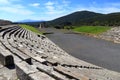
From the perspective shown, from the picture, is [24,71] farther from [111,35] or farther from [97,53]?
[111,35]

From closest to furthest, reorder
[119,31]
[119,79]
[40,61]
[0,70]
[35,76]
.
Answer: [35,76]
[0,70]
[40,61]
[119,79]
[119,31]

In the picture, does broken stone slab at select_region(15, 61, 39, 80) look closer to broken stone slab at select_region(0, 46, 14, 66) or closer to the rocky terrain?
broken stone slab at select_region(0, 46, 14, 66)

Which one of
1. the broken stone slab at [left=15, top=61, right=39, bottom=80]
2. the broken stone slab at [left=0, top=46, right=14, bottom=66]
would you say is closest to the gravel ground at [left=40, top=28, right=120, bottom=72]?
the broken stone slab at [left=0, top=46, right=14, bottom=66]

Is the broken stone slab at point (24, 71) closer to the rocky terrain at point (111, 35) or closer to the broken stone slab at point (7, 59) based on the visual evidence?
the broken stone slab at point (7, 59)

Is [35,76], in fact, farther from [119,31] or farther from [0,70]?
[119,31]

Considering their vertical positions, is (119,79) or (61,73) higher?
(61,73)

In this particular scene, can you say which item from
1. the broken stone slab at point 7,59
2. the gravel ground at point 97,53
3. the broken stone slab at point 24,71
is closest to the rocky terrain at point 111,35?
the gravel ground at point 97,53

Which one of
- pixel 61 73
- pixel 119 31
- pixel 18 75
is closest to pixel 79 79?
pixel 61 73

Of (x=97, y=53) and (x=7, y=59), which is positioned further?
(x=97, y=53)

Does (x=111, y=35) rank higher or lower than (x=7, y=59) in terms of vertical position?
lower

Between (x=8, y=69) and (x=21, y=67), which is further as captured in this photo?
(x=8, y=69)

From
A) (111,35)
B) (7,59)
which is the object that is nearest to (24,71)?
(7,59)

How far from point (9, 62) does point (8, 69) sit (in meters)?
0.30

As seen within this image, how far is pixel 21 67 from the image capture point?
5047mm
